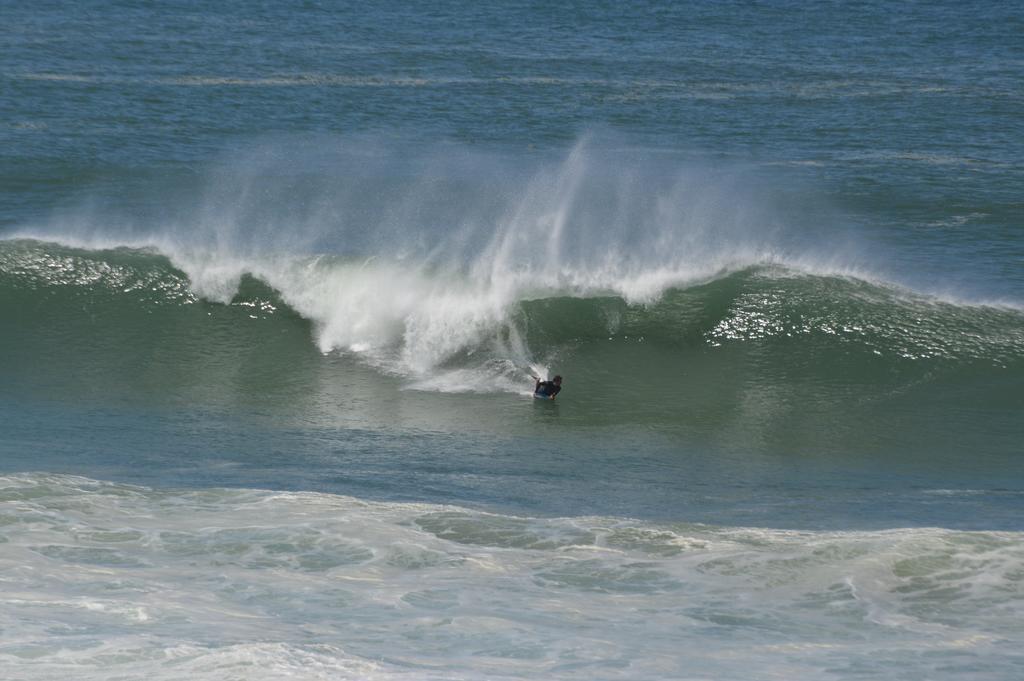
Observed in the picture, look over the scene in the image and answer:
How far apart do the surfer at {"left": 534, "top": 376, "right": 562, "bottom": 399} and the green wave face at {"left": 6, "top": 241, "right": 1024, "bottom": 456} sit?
27 cm

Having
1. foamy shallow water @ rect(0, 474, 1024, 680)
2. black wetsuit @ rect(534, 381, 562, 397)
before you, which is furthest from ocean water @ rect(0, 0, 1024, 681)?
black wetsuit @ rect(534, 381, 562, 397)

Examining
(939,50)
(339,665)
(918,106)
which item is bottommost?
(339,665)

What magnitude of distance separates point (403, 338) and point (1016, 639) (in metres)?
9.54

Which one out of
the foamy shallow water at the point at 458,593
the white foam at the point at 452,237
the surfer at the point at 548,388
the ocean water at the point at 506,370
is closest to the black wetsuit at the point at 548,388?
the surfer at the point at 548,388

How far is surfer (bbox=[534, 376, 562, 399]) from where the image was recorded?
15836 mm

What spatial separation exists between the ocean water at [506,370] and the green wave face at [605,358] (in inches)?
Result: 2.4

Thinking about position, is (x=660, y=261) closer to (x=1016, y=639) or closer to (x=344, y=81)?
(x=1016, y=639)

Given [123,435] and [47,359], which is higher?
[47,359]

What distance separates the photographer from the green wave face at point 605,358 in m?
15.7

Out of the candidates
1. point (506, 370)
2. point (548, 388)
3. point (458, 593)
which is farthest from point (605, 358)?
point (458, 593)

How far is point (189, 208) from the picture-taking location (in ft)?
79.3

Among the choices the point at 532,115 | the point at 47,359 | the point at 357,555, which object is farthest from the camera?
the point at 532,115

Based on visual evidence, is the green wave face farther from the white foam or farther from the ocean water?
the white foam

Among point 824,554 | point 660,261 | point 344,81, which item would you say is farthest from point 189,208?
point 824,554
